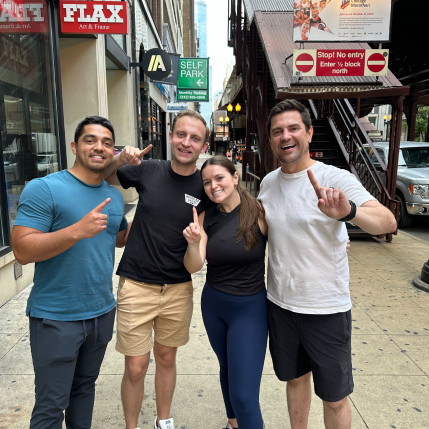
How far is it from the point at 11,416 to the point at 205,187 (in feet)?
7.15

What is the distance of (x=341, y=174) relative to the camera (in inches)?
79.6

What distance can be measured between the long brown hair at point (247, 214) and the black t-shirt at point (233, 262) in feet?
0.10

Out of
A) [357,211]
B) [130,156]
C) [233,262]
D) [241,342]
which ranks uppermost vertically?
[130,156]

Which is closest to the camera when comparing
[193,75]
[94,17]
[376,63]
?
[94,17]

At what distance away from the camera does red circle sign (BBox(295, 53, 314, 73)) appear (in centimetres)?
652

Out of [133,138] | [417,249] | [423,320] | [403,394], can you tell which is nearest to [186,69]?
[133,138]

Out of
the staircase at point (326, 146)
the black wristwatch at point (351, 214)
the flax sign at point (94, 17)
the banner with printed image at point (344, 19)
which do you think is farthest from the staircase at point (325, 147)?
the black wristwatch at point (351, 214)

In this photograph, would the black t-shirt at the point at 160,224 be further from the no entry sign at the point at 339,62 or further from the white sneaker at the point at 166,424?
the no entry sign at the point at 339,62

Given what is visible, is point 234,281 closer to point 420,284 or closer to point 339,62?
point 420,284

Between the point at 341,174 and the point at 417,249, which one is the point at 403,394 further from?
the point at 417,249

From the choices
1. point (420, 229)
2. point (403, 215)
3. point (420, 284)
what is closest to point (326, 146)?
point (403, 215)

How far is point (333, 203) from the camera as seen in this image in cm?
178

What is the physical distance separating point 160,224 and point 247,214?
58 centimetres

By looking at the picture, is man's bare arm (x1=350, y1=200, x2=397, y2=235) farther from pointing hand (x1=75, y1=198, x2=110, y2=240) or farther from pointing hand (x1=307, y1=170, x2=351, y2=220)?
pointing hand (x1=75, y1=198, x2=110, y2=240)
